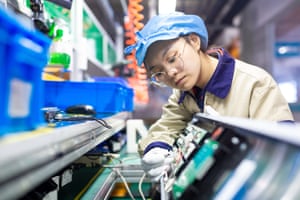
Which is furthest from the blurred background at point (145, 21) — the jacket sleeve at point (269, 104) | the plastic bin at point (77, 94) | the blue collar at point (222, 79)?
the jacket sleeve at point (269, 104)

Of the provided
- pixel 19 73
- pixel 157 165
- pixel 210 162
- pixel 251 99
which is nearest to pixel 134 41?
pixel 251 99

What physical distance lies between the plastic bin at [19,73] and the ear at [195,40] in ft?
3.50

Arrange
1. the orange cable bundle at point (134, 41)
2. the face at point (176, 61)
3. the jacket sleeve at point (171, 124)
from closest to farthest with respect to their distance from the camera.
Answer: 1. the face at point (176, 61)
2. the jacket sleeve at point (171, 124)
3. the orange cable bundle at point (134, 41)

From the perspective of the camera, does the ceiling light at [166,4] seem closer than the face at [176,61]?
No

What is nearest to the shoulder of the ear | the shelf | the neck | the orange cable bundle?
the neck

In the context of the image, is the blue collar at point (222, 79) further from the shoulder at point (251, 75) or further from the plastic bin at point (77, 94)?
the plastic bin at point (77, 94)

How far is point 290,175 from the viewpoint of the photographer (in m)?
0.58

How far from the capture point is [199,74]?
1.63 m

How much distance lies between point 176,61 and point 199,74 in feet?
0.61

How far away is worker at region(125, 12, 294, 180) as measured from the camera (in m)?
1.46

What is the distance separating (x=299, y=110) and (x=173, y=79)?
4.93 m

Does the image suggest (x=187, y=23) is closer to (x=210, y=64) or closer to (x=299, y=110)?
(x=210, y=64)

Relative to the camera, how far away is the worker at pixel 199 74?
1.46 metres

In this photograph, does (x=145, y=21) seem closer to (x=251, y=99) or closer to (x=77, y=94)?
(x=77, y=94)
